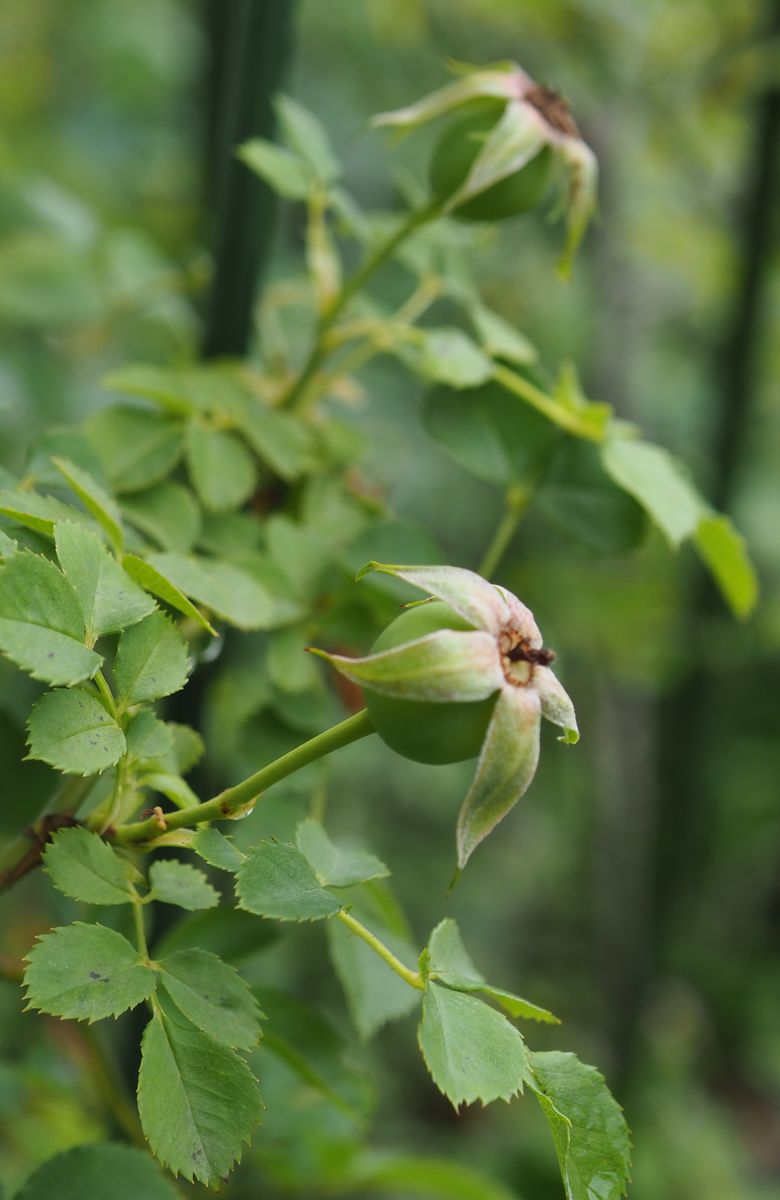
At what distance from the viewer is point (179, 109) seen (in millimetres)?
1840

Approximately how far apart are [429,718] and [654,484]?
29 cm

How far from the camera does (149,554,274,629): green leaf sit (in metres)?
0.46

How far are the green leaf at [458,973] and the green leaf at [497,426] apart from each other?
308mm

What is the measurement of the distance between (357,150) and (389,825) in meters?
1.27

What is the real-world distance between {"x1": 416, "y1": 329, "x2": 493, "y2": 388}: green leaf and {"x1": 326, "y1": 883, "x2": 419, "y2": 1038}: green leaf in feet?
0.88

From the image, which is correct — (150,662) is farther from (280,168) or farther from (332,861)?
(280,168)

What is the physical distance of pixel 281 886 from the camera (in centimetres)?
38

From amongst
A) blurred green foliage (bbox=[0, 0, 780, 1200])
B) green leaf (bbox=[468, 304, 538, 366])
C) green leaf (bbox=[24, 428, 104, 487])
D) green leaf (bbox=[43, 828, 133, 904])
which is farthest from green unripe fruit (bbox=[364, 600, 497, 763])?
blurred green foliage (bbox=[0, 0, 780, 1200])

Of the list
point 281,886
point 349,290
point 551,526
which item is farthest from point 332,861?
point 551,526

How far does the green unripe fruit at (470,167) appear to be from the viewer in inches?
22.9

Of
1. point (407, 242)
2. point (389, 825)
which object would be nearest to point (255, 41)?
point (407, 242)

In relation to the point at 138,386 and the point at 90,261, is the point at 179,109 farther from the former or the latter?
the point at 138,386

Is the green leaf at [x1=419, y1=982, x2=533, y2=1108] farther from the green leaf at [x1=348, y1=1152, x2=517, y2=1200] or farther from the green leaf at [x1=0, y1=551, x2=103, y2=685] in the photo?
the green leaf at [x1=348, y1=1152, x2=517, y2=1200]

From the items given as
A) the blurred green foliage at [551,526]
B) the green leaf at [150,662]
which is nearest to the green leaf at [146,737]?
the green leaf at [150,662]
